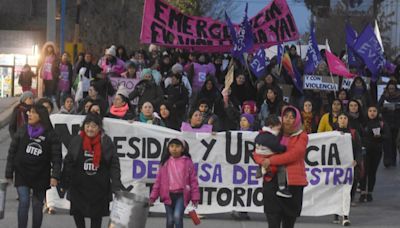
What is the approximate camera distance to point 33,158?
10305mm

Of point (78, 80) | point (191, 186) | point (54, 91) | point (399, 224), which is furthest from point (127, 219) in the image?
Answer: point (54, 91)

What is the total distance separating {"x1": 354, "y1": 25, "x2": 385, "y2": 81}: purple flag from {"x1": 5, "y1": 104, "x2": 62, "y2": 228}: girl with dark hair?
992 centimetres

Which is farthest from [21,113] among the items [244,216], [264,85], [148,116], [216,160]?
[264,85]

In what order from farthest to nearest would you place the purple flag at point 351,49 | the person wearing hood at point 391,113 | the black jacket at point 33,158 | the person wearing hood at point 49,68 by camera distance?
the person wearing hood at point 49,68
the purple flag at point 351,49
the person wearing hood at point 391,113
the black jacket at point 33,158

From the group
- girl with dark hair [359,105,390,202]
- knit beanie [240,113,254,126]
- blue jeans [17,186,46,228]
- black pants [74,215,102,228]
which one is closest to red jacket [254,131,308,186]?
black pants [74,215,102,228]

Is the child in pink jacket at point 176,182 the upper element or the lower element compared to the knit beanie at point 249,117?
lower

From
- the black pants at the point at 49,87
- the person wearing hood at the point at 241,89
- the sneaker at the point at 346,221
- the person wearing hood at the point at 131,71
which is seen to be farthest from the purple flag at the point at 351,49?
the sneaker at the point at 346,221

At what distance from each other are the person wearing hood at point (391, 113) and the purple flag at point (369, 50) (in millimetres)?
486

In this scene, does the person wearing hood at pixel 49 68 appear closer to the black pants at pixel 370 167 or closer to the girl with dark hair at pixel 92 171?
the black pants at pixel 370 167

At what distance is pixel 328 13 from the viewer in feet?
229

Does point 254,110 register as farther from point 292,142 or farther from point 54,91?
point 54,91

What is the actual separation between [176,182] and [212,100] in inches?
265

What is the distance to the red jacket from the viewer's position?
960cm

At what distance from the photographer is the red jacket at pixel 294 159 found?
31.5 feet
